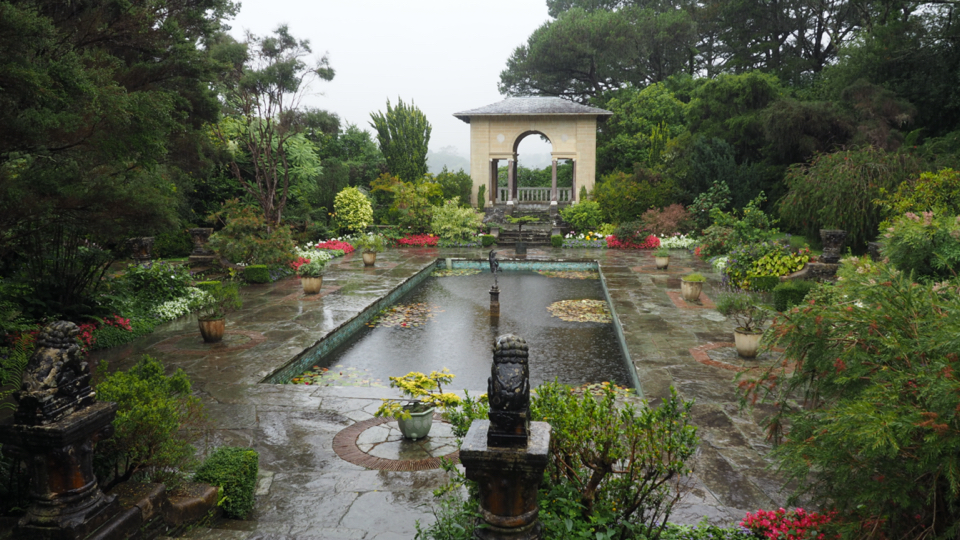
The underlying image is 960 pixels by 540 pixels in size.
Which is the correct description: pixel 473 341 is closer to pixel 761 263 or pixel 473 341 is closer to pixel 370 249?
pixel 761 263

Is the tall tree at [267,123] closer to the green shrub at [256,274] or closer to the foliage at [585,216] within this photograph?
the green shrub at [256,274]

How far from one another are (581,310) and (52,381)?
9.30 meters

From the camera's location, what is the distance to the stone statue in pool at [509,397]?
2736 millimetres

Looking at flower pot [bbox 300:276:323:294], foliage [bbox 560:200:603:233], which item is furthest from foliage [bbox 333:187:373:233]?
flower pot [bbox 300:276:323:294]

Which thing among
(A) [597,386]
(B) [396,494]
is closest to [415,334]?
(A) [597,386]

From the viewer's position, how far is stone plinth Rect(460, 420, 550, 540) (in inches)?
106

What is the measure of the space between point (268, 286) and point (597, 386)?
8.16m

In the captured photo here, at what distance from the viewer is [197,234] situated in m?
14.7

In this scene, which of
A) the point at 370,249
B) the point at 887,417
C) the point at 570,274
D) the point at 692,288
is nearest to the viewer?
the point at 887,417

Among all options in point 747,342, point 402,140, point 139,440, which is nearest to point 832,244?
point 747,342

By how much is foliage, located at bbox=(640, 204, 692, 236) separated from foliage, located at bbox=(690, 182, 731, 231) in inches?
15.4

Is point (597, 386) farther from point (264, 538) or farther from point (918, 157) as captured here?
point (918, 157)

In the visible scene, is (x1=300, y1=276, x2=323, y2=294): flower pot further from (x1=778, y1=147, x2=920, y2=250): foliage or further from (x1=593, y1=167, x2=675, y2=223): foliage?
(x1=593, y1=167, x2=675, y2=223): foliage

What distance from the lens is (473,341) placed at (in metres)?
9.10
